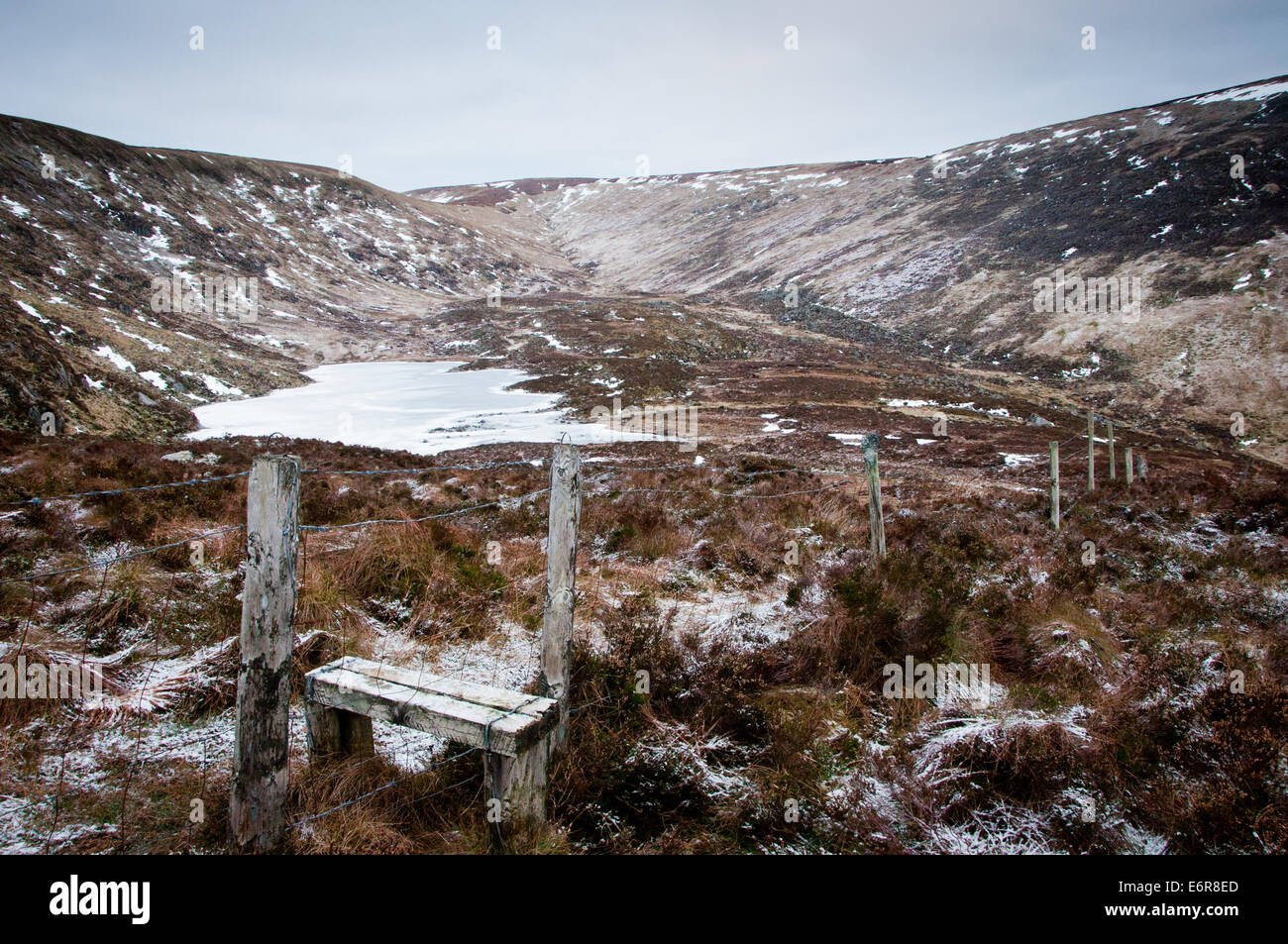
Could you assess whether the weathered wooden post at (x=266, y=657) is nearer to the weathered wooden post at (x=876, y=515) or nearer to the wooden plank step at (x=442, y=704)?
the wooden plank step at (x=442, y=704)

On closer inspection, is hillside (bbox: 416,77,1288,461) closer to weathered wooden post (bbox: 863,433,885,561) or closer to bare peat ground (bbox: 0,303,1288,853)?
bare peat ground (bbox: 0,303,1288,853)

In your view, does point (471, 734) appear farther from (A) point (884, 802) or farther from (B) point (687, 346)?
(B) point (687, 346)

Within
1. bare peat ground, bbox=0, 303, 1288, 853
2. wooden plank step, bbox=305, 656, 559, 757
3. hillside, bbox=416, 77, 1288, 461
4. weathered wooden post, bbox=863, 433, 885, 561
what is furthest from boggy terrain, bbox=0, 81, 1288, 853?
hillside, bbox=416, 77, 1288, 461

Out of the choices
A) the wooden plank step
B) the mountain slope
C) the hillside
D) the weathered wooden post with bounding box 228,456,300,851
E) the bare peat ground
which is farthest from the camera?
the hillside

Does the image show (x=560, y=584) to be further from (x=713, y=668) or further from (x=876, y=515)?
(x=876, y=515)

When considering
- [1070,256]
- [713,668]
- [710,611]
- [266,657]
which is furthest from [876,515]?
[1070,256]
